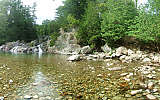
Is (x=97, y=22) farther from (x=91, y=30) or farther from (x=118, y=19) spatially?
(x=118, y=19)

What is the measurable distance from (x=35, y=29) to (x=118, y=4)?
33.2 m

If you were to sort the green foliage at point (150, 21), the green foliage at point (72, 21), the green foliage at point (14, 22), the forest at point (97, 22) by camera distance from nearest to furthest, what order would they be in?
1. the green foliage at point (150, 21)
2. the forest at point (97, 22)
3. the green foliage at point (72, 21)
4. the green foliage at point (14, 22)

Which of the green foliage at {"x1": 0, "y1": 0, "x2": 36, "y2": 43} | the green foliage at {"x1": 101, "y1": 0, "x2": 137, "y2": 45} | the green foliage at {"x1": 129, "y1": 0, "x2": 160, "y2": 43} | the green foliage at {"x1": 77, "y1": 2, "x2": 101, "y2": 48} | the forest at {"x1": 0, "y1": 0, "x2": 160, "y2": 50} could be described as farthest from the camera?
the green foliage at {"x1": 0, "y1": 0, "x2": 36, "y2": 43}

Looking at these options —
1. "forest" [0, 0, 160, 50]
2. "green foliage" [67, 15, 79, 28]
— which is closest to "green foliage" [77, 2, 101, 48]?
"forest" [0, 0, 160, 50]

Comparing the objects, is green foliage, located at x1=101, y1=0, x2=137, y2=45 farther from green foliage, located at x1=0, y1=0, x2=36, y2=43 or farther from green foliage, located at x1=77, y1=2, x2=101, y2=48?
green foliage, located at x1=0, y1=0, x2=36, y2=43

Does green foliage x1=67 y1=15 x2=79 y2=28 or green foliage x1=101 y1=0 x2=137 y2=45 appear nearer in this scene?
green foliage x1=101 y1=0 x2=137 y2=45

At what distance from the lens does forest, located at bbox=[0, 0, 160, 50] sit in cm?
1016

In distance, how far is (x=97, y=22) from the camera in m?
17.6

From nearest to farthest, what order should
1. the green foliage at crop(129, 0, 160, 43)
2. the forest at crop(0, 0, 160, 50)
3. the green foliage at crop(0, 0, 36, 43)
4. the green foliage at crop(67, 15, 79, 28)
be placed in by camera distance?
the green foliage at crop(129, 0, 160, 43), the forest at crop(0, 0, 160, 50), the green foliage at crop(67, 15, 79, 28), the green foliage at crop(0, 0, 36, 43)

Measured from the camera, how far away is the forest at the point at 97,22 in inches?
400

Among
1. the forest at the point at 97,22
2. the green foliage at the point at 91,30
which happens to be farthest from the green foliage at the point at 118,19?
the green foliage at the point at 91,30

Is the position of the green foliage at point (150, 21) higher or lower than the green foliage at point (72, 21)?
lower

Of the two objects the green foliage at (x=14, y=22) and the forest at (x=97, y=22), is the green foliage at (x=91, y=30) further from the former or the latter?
the green foliage at (x=14, y=22)

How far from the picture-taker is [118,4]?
15.0 m
